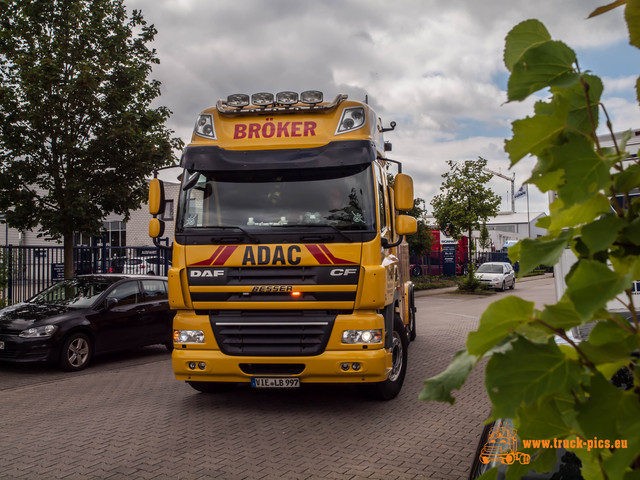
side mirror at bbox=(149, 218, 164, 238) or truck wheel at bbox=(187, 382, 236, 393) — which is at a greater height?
side mirror at bbox=(149, 218, 164, 238)

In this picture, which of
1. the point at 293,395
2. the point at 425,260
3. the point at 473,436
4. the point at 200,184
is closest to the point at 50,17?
the point at 200,184

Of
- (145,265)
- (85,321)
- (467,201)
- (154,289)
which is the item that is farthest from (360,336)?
(467,201)

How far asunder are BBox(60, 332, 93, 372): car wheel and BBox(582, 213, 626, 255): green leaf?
33.1 ft

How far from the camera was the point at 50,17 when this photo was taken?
1241 cm

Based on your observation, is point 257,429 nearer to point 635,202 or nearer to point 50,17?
point 635,202

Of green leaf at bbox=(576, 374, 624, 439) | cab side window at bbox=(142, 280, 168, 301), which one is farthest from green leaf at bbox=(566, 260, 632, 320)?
cab side window at bbox=(142, 280, 168, 301)

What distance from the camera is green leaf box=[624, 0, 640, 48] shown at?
0.85 m

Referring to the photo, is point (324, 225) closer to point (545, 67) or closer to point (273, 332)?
point (273, 332)

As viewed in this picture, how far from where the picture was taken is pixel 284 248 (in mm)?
6379

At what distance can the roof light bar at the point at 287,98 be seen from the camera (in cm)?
705

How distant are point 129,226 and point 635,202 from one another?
44994 mm

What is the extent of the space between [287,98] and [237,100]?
620mm

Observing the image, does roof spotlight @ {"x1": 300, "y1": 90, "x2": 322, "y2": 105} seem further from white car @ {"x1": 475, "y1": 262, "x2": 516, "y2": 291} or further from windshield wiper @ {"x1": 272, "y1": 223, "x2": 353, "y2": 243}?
white car @ {"x1": 475, "y1": 262, "x2": 516, "y2": 291}

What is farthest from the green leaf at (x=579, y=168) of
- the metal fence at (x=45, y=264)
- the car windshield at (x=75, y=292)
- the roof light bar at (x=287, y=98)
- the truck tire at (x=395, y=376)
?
the metal fence at (x=45, y=264)
